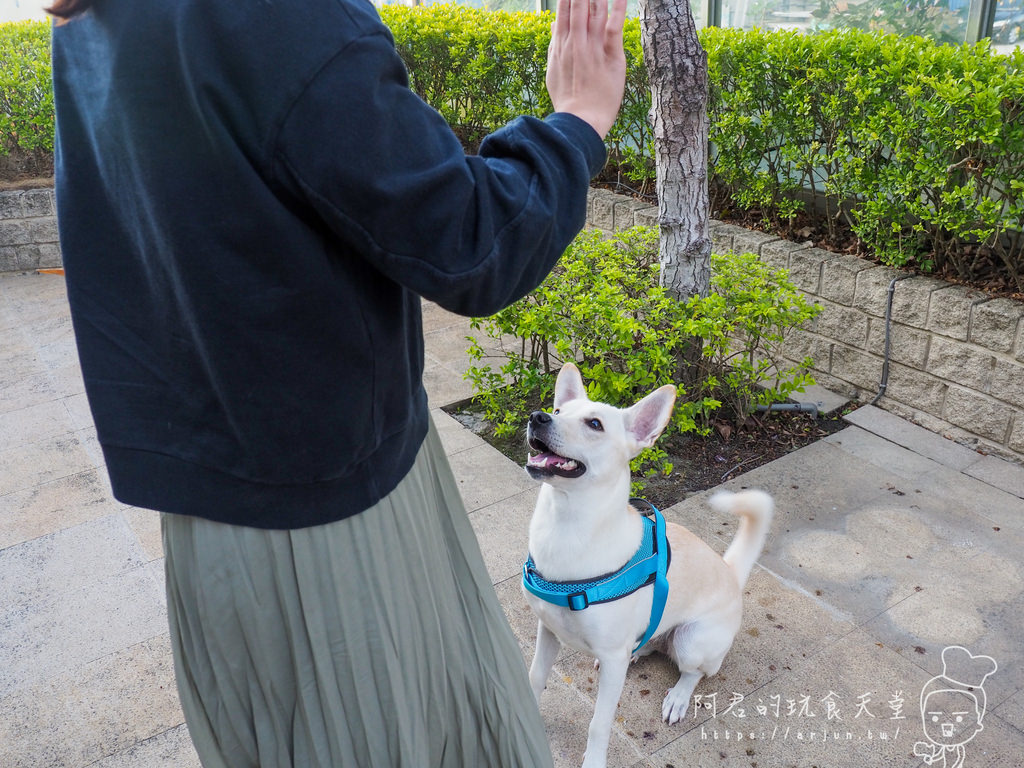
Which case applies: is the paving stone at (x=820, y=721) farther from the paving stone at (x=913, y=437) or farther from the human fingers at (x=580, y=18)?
the human fingers at (x=580, y=18)

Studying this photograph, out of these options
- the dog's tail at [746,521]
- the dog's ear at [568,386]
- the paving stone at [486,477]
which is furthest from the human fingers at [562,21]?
the paving stone at [486,477]

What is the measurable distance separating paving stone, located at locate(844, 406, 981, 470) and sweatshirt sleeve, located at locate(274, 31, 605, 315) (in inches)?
159

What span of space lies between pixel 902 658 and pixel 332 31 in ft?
9.95

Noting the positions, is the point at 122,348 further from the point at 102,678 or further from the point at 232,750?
the point at 102,678

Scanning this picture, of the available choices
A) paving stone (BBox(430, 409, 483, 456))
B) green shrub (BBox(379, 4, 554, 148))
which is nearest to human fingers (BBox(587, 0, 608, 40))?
paving stone (BBox(430, 409, 483, 456))

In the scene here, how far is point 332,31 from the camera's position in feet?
3.12

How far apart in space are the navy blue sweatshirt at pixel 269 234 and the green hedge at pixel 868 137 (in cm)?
391

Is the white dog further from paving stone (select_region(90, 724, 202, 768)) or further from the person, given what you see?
paving stone (select_region(90, 724, 202, 768))

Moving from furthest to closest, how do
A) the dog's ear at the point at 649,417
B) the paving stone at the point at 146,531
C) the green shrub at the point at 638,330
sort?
the green shrub at the point at 638,330
the paving stone at the point at 146,531
the dog's ear at the point at 649,417

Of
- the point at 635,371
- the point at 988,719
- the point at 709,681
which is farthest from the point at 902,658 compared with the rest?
the point at 635,371

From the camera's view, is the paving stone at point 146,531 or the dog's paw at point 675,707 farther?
the paving stone at point 146,531

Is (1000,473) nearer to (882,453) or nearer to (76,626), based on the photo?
(882,453)

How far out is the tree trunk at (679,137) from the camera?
14.1ft

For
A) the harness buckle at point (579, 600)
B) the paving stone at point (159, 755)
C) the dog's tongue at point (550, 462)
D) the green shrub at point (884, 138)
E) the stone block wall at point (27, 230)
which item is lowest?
the paving stone at point (159, 755)
